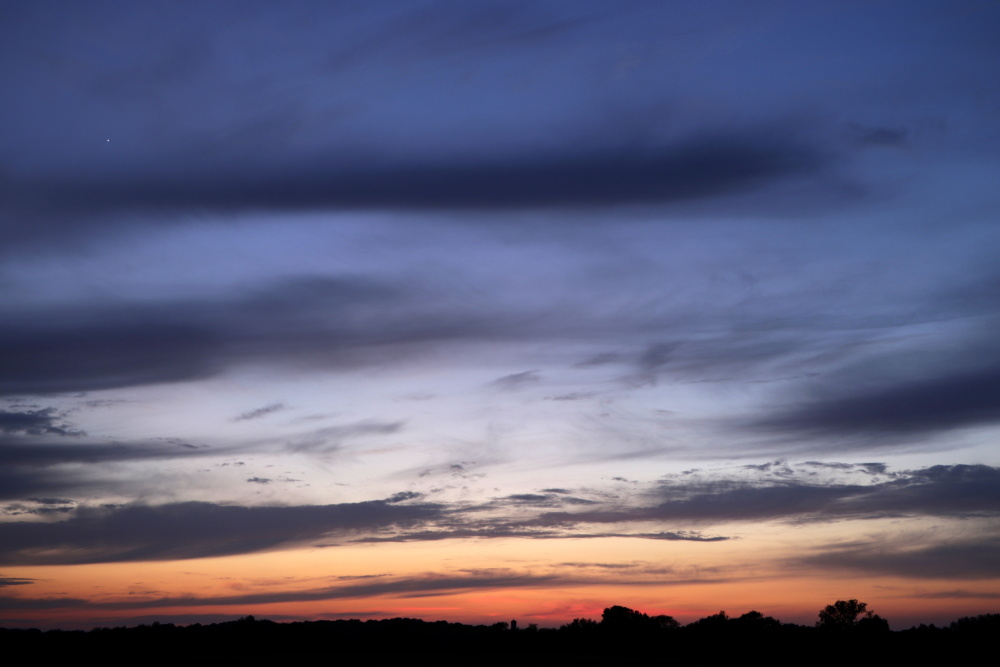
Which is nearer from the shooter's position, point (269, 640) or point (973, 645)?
point (973, 645)

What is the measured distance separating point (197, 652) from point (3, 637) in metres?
31.5

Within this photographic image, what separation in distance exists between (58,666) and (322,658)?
2373 cm

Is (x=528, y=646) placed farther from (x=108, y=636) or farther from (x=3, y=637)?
(x=3, y=637)

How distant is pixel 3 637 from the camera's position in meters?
107

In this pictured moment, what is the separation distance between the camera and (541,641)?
11456 cm

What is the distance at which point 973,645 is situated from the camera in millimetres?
85312

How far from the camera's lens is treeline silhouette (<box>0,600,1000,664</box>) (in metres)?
88.6

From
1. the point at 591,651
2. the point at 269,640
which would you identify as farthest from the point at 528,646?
the point at 269,640

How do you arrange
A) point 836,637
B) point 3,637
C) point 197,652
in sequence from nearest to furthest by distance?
point 197,652 → point 836,637 → point 3,637

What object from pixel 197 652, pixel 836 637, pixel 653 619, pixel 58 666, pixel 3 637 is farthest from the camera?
pixel 653 619

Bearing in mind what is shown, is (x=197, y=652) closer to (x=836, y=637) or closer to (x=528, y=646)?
(x=528, y=646)

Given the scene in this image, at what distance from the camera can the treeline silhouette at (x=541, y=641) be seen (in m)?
88.6

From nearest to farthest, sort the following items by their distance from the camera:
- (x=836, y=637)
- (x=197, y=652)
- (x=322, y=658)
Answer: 1. (x=322, y=658)
2. (x=197, y=652)
3. (x=836, y=637)

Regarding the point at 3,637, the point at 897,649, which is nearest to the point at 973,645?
the point at 897,649
